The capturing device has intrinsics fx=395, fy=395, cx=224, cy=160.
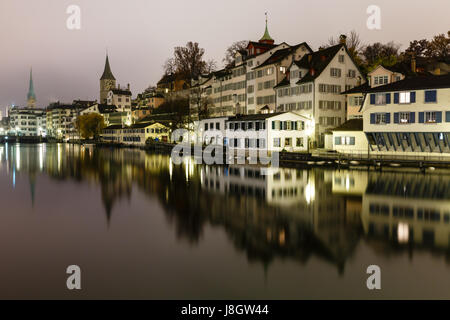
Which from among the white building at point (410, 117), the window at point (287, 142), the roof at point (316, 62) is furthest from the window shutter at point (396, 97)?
the window at point (287, 142)

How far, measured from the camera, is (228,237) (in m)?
16.5

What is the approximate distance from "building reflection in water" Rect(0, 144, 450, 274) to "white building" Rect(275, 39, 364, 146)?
46.1ft

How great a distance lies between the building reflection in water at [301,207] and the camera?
15273mm

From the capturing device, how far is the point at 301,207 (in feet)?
72.6

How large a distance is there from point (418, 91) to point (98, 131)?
10327 cm

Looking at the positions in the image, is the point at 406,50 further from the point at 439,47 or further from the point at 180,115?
the point at 180,115

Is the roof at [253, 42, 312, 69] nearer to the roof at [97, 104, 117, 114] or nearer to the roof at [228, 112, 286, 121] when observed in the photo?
the roof at [228, 112, 286, 121]

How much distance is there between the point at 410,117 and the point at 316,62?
53.5 feet

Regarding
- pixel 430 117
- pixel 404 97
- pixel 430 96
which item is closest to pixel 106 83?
pixel 404 97

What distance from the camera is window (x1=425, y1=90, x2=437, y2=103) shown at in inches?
1480

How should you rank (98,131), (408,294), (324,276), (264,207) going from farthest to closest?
(98,131)
(264,207)
(324,276)
(408,294)

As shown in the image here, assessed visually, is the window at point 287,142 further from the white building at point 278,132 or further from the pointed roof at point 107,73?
the pointed roof at point 107,73
